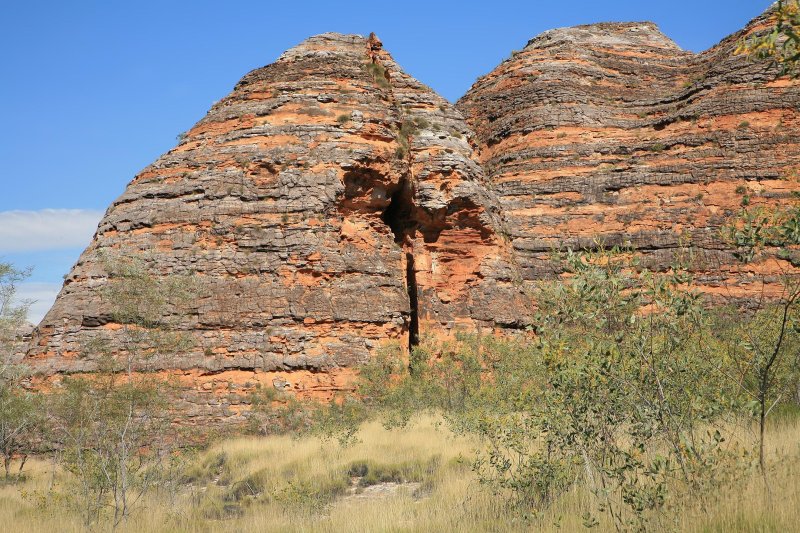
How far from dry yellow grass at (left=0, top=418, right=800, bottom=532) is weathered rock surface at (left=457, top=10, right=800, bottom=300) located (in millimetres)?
18073

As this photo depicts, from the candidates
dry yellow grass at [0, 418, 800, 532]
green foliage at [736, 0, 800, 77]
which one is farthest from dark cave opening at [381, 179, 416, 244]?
green foliage at [736, 0, 800, 77]

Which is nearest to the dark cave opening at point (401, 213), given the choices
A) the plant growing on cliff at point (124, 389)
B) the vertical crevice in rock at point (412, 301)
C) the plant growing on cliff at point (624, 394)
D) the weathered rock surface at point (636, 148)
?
the vertical crevice in rock at point (412, 301)

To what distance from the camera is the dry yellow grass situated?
21.7 ft

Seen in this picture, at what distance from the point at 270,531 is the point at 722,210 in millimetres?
29613

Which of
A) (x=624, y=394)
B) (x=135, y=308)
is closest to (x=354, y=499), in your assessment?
(x=135, y=308)

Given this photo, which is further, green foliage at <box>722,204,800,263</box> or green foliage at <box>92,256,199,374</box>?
green foliage at <box>92,256,199,374</box>

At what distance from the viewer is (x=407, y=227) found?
88.3ft

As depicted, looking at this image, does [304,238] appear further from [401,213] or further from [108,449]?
[108,449]

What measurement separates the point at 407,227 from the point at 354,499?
15900 mm

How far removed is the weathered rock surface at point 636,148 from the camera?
1255 inches

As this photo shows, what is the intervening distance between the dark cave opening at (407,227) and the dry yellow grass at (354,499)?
279 inches

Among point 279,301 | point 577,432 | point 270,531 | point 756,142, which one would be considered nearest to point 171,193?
point 279,301

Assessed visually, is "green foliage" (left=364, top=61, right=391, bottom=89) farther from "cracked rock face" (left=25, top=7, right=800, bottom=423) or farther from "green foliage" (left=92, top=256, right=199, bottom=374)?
"green foliage" (left=92, top=256, right=199, bottom=374)

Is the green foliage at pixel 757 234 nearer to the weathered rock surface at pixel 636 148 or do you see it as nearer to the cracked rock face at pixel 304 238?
the cracked rock face at pixel 304 238
